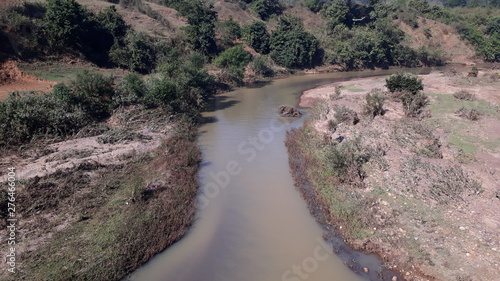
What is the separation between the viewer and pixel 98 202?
345 inches

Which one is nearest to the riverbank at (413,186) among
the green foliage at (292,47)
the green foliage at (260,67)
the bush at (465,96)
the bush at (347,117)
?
the bush at (347,117)

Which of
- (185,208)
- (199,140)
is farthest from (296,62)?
(185,208)

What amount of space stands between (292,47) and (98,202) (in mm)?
29659

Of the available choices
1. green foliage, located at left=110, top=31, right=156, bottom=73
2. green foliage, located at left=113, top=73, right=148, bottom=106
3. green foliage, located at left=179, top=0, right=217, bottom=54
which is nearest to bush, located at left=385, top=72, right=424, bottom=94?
green foliage, located at left=113, top=73, right=148, bottom=106

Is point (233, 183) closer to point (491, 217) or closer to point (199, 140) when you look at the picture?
point (199, 140)

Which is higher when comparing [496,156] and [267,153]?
[267,153]

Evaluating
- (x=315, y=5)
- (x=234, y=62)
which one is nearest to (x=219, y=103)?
(x=234, y=62)

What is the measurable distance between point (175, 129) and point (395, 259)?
1102 cm

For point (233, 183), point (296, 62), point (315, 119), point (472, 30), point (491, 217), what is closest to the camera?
point (491, 217)

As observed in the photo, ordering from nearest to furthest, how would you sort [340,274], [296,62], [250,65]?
[340,274] → [250,65] → [296,62]

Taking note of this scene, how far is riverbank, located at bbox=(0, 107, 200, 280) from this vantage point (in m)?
6.74

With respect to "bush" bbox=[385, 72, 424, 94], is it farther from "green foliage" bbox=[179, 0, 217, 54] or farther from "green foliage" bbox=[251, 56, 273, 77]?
"green foliage" bbox=[179, 0, 217, 54]

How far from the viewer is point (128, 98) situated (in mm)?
15375

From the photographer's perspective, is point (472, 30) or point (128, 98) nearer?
point (128, 98)
